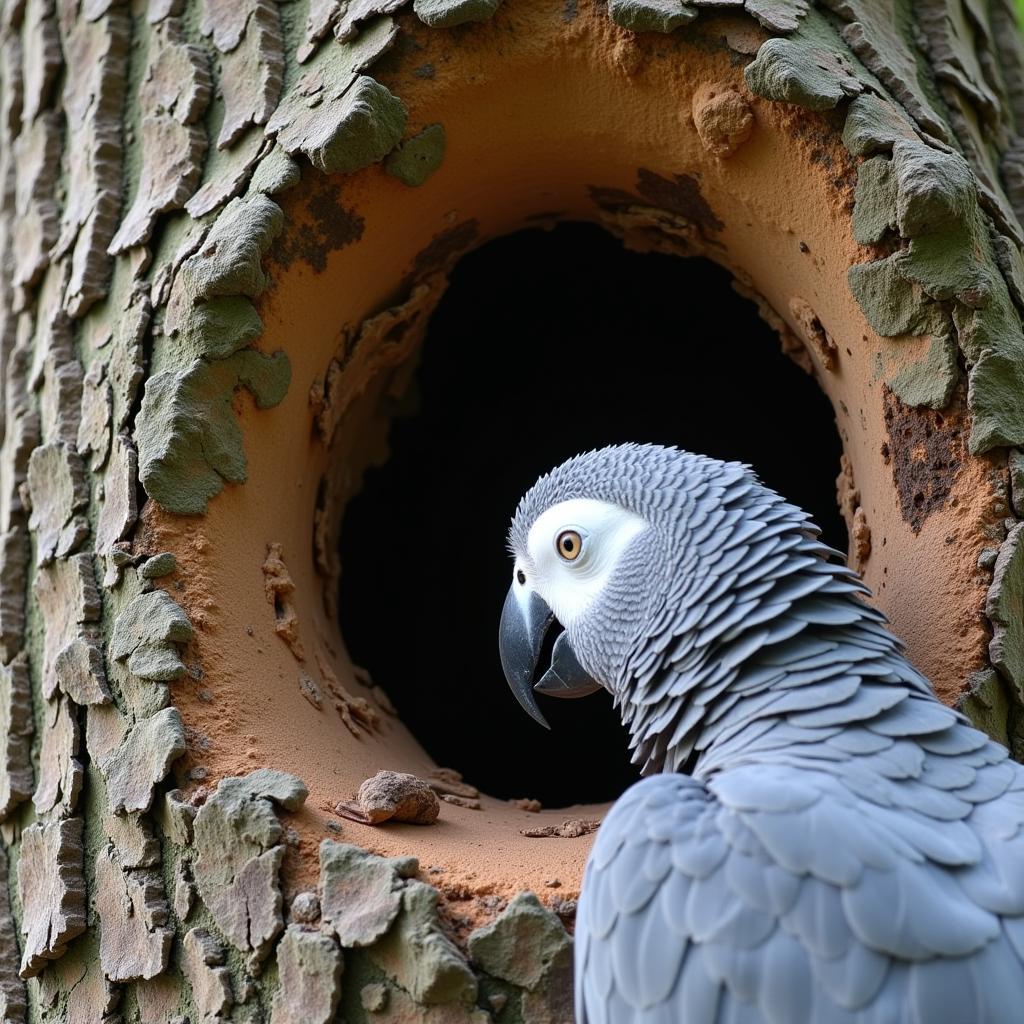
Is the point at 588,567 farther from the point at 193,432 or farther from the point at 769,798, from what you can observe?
the point at 193,432

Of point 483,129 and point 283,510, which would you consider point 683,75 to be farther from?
point 283,510

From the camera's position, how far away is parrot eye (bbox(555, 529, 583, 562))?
7.16ft

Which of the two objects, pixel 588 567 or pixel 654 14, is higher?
pixel 654 14

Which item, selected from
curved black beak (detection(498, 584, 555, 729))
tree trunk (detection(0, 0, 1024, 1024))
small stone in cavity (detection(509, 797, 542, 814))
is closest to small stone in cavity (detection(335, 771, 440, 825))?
tree trunk (detection(0, 0, 1024, 1024))

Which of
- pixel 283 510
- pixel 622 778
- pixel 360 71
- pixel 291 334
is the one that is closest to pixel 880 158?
pixel 360 71

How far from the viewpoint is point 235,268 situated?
7.20 feet

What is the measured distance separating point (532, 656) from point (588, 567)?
0.94 feet

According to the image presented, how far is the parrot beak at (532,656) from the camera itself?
227cm

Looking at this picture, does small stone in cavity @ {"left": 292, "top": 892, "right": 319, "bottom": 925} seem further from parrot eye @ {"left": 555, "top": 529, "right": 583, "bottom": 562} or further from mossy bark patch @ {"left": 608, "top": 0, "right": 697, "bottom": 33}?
mossy bark patch @ {"left": 608, "top": 0, "right": 697, "bottom": 33}

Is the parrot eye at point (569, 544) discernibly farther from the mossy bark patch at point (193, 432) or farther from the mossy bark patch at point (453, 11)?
the mossy bark patch at point (453, 11)

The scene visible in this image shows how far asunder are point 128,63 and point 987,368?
2060 millimetres

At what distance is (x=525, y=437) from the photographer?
3.67m

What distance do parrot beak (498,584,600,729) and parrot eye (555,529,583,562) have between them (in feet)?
0.54

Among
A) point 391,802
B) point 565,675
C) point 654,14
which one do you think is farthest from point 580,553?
point 654,14
